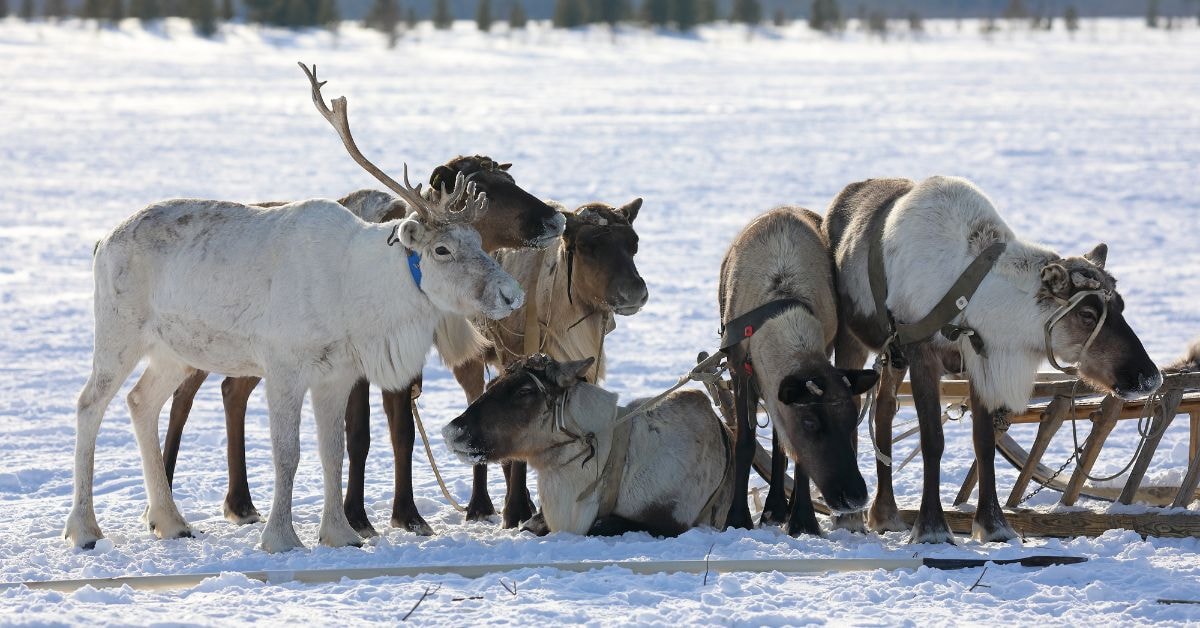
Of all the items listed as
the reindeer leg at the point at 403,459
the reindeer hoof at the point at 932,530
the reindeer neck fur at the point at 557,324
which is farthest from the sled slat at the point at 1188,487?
the reindeer leg at the point at 403,459

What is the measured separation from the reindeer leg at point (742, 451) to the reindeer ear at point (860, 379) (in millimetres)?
654

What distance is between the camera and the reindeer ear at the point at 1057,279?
679 centimetres

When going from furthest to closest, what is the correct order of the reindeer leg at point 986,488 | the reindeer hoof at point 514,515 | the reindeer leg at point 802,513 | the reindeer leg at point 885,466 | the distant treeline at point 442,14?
the distant treeline at point 442,14 < the reindeer hoof at point 514,515 < the reindeer leg at point 885,466 < the reindeer leg at point 802,513 < the reindeer leg at point 986,488

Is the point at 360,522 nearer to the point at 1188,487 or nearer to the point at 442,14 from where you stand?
the point at 1188,487

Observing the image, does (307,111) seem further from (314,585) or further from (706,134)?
(314,585)

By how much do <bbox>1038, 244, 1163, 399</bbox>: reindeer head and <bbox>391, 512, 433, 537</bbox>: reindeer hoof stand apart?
3.32 m

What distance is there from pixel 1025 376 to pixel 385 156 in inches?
769

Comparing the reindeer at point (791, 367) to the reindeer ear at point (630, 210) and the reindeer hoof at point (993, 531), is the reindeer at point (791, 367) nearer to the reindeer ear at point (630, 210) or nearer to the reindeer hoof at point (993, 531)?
the reindeer ear at point (630, 210)

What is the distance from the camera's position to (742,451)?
7.48m

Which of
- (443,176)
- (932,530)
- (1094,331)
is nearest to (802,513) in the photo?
(932,530)

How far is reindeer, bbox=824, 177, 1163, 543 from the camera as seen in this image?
6.84 metres

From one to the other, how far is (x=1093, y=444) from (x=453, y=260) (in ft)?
11.3

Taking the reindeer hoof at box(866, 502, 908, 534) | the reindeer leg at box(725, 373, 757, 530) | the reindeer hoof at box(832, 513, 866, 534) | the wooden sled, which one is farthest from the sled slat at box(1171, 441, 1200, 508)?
the reindeer leg at box(725, 373, 757, 530)

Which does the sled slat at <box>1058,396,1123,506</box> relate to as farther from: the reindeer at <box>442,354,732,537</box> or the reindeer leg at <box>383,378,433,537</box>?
the reindeer leg at <box>383,378,433,537</box>
